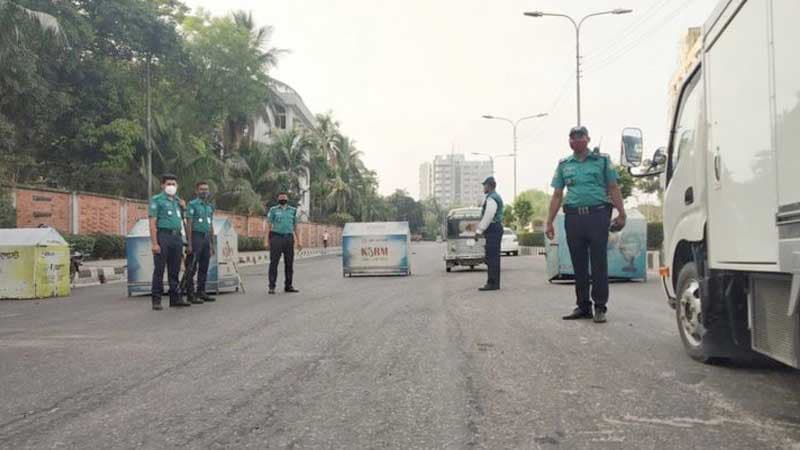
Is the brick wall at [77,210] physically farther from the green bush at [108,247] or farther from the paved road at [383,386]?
the paved road at [383,386]

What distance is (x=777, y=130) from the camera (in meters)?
3.33

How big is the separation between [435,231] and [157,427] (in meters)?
147

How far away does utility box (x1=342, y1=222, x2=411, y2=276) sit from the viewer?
17.2 meters

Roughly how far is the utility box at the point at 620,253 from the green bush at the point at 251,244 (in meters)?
24.1

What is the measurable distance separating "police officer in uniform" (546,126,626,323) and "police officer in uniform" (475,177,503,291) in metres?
4.06

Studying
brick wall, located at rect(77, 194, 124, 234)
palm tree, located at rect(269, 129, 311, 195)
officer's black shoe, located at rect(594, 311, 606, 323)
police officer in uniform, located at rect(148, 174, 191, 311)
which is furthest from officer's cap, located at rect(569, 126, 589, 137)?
palm tree, located at rect(269, 129, 311, 195)

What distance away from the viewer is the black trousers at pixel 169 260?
30.6 feet

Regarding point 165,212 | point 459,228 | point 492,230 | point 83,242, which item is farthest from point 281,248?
point 83,242

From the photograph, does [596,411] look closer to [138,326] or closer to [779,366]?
[779,366]

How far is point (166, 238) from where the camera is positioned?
938 centimetres

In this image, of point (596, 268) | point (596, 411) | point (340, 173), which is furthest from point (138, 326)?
point (340, 173)

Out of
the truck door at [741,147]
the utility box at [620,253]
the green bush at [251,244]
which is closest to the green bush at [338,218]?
the green bush at [251,244]

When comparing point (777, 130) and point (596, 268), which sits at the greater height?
point (777, 130)

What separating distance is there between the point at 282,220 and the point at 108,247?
13.2 meters
